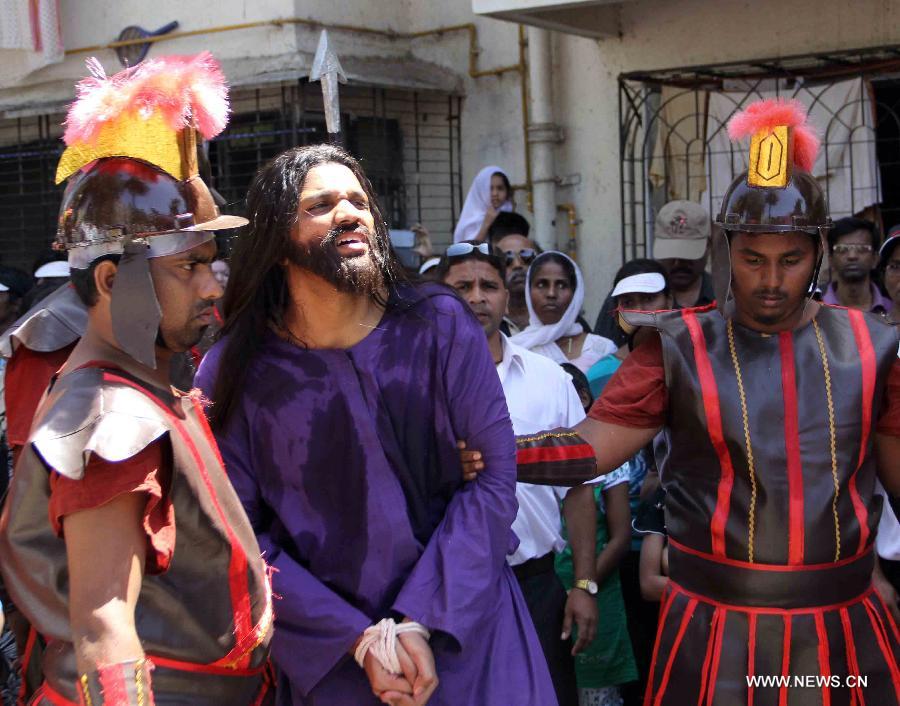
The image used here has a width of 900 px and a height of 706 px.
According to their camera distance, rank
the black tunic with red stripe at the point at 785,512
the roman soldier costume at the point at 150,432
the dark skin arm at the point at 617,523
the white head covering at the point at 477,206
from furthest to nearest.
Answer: the white head covering at the point at 477,206, the dark skin arm at the point at 617,523, the black tunic with red stripe at the point at 785,512, the roman soldier costume at the point at 150,432

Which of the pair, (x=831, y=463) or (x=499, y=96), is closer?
(x=831, y=463)

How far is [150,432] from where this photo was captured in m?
2.31

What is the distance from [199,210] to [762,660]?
1.98 m

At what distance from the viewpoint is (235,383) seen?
9.82 feet

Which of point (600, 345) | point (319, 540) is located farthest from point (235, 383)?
point (600, 345)

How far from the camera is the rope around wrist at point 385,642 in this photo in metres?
2.79

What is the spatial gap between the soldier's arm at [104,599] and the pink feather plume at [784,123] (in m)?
2.19

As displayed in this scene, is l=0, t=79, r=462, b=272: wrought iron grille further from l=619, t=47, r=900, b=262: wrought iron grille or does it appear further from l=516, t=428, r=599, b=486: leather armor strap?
l=516, t=428, r=599, b=486: leather armor strap

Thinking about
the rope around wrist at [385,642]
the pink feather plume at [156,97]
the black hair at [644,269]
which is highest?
the pink feather plume at [156,97]

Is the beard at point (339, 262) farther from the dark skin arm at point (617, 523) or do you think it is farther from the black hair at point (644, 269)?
the black hair at point (644, 269)

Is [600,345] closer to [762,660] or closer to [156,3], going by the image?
[762,660]

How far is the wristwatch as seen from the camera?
438 centimetres

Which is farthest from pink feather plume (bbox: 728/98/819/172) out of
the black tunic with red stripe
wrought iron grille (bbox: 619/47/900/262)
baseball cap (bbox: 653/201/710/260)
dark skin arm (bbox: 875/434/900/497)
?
wrought iron grille (bbox: 619/47/900/262)

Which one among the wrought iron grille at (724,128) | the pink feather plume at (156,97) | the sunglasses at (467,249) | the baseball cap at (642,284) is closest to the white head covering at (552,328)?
the baseball cap at (642,284)
